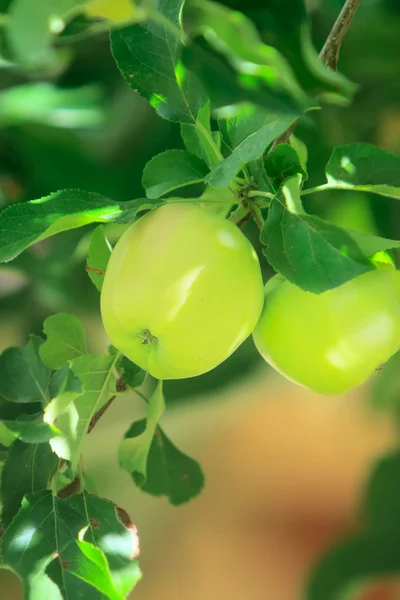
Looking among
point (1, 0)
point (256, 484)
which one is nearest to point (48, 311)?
point (1, 0)

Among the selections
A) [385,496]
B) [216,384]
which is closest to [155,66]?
[216,384]

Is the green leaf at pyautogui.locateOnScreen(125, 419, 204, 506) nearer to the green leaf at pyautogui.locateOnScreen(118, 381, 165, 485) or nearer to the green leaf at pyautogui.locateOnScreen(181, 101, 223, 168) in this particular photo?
the green leaf at pyautogui.locateOnScreen(118, 381, 165, 485)

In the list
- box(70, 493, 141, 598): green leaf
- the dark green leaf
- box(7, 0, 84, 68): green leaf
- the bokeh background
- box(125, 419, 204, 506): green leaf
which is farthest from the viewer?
the dark green leaf

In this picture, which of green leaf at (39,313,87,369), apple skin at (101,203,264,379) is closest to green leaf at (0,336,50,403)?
green leaf at (39,313,87,369)

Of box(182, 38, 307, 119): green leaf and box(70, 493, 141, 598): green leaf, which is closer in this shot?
box(182, 38, 307, 119): green leaf

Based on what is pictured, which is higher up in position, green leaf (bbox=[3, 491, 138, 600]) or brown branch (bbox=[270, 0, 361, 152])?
brown branch (bbox=[270, 0, 361, 152])

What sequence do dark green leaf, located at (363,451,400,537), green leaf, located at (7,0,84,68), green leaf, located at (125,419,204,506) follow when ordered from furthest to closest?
dark green leaf, located at (363,451,400,537), green leaf, located at (125,419,204,506), green leaf, located at (7,0,84,68)

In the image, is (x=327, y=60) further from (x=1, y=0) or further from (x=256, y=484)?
(x=256, y=484)
